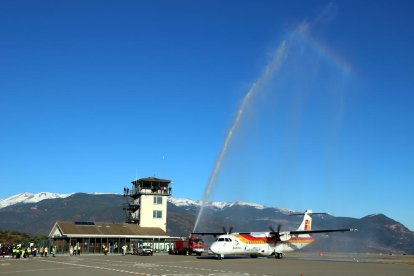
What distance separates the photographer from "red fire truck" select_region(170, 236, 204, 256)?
6450 centimetres

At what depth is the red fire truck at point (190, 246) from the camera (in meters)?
64.5

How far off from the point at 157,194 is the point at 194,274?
54.1 m

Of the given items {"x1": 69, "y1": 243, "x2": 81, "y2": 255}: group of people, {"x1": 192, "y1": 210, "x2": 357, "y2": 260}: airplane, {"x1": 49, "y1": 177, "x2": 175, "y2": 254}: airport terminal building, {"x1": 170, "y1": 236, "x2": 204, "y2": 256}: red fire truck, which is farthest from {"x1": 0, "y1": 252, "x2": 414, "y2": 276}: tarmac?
{"x1": 49, "y1": 177, "x2": 175, "y2": 254}: airport terminal building

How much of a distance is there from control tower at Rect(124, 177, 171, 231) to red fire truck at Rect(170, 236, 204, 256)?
16180mm

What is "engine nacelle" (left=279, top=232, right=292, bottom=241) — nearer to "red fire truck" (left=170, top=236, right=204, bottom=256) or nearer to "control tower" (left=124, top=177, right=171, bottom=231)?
"red fire truck" (left=170, top=236, right=204, bottom=256)

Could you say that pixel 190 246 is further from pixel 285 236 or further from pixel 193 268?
pixel 193 268

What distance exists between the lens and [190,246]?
64.9 meters

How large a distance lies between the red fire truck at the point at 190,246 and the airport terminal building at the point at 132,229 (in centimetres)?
894

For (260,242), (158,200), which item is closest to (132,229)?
(158,200)

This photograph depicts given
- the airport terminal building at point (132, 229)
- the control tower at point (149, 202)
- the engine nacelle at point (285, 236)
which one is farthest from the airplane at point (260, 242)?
the control tower at point (149, 202)

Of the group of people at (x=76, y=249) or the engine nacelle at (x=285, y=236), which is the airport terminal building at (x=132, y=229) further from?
the engine nacelle at (x=285, y=236)

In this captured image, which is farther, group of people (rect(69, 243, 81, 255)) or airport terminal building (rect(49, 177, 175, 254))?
airport terminal building (rect(49, 177, 175, 254))

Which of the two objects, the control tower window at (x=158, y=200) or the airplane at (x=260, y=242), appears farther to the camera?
the control tower window at (x=158, y=200)

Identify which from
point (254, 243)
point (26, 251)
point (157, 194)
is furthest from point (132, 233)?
point (254, 243)
